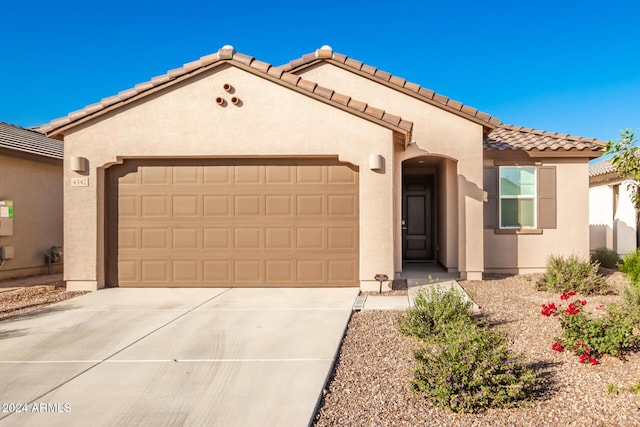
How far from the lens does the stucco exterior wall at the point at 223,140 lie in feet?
29.2

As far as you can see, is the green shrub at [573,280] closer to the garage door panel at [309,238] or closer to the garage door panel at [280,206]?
the garage door panel at [309,238]

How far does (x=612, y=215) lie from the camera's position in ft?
52.1

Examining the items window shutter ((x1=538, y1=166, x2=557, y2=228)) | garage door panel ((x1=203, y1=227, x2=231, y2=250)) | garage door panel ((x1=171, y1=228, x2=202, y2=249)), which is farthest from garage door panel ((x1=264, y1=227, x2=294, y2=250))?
window shutter ((x1=538, y1=166, x2=557, y2=228))

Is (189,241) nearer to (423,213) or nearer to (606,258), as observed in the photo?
(423,213)

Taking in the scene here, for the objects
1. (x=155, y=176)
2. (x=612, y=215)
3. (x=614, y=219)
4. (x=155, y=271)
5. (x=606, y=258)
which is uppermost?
(x=155, y=176)

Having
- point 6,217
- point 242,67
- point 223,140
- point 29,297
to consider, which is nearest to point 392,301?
point 223,140

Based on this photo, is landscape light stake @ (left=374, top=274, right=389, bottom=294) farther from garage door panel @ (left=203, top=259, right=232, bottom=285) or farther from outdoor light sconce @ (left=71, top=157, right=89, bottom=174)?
outdoor light sconce @ (left=71, top=157, right=89, bottom=174)

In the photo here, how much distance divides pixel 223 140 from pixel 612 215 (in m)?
14.2

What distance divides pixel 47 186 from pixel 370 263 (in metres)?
9.77

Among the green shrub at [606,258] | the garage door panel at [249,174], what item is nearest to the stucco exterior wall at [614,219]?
the green shrub at [606,258]

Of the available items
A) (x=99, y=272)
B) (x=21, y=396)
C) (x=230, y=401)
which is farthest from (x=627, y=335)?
(x=99, y=272)

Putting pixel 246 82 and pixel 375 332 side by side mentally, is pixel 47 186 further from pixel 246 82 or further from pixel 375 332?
pixel 375 332

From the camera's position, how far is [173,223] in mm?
9438

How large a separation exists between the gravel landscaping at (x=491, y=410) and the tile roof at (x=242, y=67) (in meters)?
4.29
